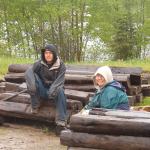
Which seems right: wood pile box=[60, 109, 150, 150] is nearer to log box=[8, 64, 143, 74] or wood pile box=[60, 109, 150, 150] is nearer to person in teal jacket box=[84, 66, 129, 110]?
person in teal jacket box=[84, 66, 129, 110]

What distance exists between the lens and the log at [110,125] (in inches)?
243

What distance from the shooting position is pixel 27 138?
9125mm

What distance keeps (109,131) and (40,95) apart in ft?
11.0

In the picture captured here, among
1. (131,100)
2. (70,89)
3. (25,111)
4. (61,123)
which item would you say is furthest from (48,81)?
(131,100)

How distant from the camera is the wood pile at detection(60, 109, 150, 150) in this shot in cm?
618

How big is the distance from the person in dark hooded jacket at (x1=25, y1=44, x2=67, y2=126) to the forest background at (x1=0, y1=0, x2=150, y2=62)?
69.7 feet

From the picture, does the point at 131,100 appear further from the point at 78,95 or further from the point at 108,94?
the point at 108,94

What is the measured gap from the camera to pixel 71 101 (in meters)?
9.58

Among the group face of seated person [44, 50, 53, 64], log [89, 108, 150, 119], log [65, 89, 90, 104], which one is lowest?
log [65, 89, 90, 104]

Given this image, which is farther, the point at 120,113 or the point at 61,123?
the point at 61,123

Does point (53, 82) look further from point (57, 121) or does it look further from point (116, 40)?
point (116, 40)

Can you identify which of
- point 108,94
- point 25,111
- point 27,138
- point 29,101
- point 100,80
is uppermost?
point 100,80

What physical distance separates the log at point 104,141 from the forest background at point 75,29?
79.6ft

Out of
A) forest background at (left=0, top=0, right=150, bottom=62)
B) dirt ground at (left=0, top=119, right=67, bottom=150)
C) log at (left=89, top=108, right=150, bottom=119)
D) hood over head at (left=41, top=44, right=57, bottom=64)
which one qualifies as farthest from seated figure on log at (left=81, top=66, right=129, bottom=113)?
forest background at (left=0, top=0, right=150, bottom=62)
